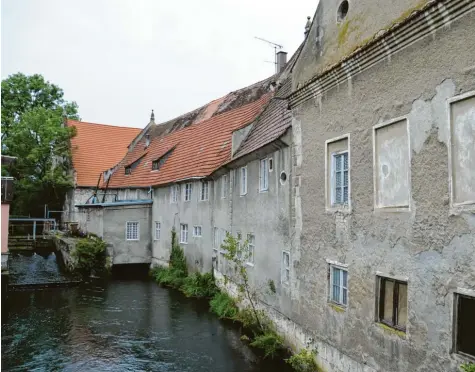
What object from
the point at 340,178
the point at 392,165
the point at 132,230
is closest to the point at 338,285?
the point at 340,178

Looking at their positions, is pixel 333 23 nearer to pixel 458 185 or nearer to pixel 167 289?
pixel 458 185

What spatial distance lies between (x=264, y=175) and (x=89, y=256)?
13.6m

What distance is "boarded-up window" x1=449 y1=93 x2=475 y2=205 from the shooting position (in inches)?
221

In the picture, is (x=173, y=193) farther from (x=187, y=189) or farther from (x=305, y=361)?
(x=305, y=361)

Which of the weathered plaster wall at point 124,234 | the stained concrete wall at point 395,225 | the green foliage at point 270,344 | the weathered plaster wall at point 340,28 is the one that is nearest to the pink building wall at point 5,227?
the weathered plaster wall at point 124,234

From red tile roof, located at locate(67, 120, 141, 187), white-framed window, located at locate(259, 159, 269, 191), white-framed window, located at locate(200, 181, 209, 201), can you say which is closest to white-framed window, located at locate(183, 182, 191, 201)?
white-framed window, located at locate(200, 181, 209, 201)

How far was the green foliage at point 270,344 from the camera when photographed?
11014 millimetres

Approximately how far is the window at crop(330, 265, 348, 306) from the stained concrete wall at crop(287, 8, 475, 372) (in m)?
0.17

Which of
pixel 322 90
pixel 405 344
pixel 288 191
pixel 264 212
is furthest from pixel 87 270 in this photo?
pixel 405 344

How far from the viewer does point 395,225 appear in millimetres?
6949

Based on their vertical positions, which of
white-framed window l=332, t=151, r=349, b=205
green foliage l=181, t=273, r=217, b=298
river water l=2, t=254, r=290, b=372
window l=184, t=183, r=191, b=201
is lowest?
river water l=2, t=254, r=290, b=372

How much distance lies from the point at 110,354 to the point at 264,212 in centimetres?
578

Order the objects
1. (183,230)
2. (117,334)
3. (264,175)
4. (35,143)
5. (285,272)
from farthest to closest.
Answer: (35,143) → (183,230) → (117,334) → (264,175) → (285,272)

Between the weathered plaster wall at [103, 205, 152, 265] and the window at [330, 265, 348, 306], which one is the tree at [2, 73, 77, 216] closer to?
the weathered plaster wall at [103, 205, 152, 265]
